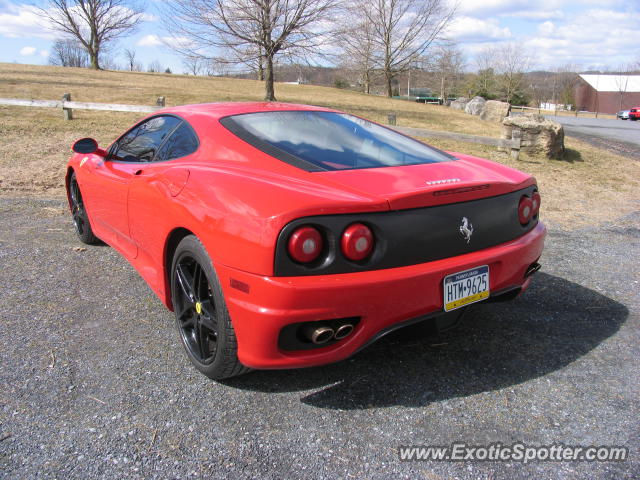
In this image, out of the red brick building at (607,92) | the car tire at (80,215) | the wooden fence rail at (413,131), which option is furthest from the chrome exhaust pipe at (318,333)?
the red brick building at (607,92)

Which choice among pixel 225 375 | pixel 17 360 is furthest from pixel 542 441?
pixel 17 360

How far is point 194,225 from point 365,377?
1163 millimetres

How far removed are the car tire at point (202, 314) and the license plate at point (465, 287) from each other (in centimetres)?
99

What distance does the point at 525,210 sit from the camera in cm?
271

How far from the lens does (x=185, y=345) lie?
271 centimetres

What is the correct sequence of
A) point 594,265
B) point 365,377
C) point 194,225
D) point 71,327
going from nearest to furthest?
point 194,225
point 365,377
point 71,327
point 594,265

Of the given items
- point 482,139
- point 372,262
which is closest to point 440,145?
point 482,139

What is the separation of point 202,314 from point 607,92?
3145 inches

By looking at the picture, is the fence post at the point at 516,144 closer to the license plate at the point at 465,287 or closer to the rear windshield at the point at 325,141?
the rear windshield at the point at 325,141

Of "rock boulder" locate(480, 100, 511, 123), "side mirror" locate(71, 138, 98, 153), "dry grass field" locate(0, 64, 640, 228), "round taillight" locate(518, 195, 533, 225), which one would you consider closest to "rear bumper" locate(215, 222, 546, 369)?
"round taillight" locate(518, 195, 533, 225)

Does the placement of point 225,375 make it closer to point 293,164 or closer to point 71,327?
point 293,164

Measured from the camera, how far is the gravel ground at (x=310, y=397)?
1.99 m

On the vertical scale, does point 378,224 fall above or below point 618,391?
above

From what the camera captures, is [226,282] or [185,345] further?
[185,345]
